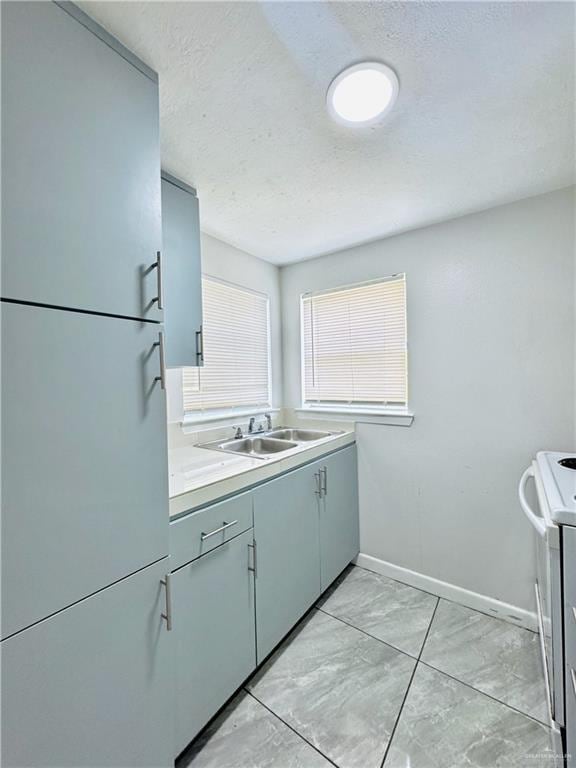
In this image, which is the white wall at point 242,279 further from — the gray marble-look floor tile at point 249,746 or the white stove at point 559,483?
the white stove at point 559,483

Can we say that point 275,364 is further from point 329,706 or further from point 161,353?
point 329,706

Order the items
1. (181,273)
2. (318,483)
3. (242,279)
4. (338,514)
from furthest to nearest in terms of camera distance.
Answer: (242,279)
(338,514)
(318,483)
(181,273)

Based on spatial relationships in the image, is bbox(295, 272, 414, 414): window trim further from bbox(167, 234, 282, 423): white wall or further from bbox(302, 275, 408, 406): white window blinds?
bbox(167, 234, 282, 423): white wall

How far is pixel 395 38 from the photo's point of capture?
0.96 m

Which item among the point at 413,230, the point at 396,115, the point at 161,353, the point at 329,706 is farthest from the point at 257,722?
the point at 413,230

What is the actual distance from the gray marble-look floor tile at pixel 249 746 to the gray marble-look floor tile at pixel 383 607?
708mm

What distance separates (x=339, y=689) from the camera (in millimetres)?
1490

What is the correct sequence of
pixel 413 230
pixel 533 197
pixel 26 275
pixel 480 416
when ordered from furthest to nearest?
pixel 413 230, pixel 480 416, pixel 533 197, pixel 26 275

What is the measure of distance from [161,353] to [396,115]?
1.23 m

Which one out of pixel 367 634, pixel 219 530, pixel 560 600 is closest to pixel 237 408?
pixel 219 530

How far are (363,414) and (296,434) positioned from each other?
22.5 inches

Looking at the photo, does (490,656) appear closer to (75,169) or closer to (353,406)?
(353,406)

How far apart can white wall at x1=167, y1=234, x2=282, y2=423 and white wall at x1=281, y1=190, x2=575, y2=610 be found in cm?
81

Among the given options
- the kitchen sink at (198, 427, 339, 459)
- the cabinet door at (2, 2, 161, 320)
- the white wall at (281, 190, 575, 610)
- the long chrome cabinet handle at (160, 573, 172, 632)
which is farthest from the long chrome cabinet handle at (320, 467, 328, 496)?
the cabinet door at (2, 2, 161, 320)
